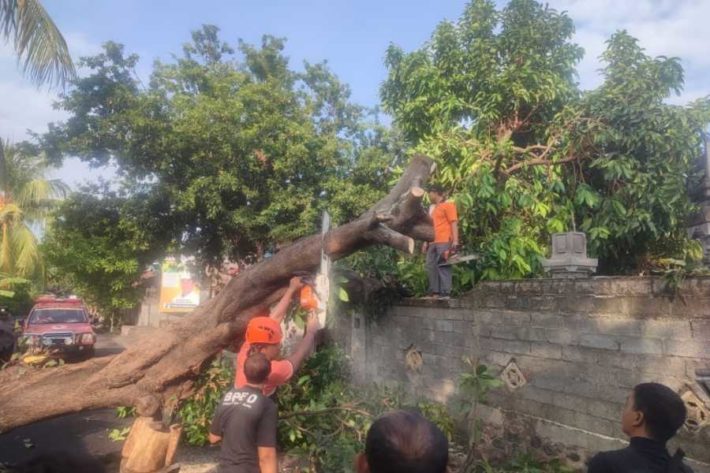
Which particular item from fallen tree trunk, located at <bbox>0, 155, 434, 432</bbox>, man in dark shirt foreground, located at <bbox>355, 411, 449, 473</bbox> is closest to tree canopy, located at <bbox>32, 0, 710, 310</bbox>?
fallen tree trunk, located at <bbox>0, 155, 434, 432</bbox>

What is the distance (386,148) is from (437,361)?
11416mm

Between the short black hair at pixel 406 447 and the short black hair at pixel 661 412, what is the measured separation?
1083 millimetres

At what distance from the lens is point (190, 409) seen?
681cm

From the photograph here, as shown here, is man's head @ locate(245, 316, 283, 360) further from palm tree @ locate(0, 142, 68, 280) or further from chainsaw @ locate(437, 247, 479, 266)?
palm tree @ locate(0, 142, 68, 280)

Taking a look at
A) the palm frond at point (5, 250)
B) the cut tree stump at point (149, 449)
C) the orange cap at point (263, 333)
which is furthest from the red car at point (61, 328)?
the orange cap at point (263, 333)

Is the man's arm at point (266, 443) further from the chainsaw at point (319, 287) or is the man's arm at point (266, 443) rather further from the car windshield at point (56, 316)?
the car windshield at point (56, 316)

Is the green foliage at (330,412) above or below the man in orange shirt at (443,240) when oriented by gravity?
below

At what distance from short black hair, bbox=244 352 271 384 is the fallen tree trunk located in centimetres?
223

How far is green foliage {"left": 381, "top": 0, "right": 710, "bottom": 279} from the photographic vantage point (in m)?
7.48

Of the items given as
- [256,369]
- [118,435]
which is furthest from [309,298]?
[118,435]

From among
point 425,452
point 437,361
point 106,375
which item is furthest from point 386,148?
point 425,452

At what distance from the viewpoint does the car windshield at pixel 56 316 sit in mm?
16945

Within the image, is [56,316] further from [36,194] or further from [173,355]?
[173,355]

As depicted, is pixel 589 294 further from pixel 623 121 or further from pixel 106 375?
pixel 106 375
